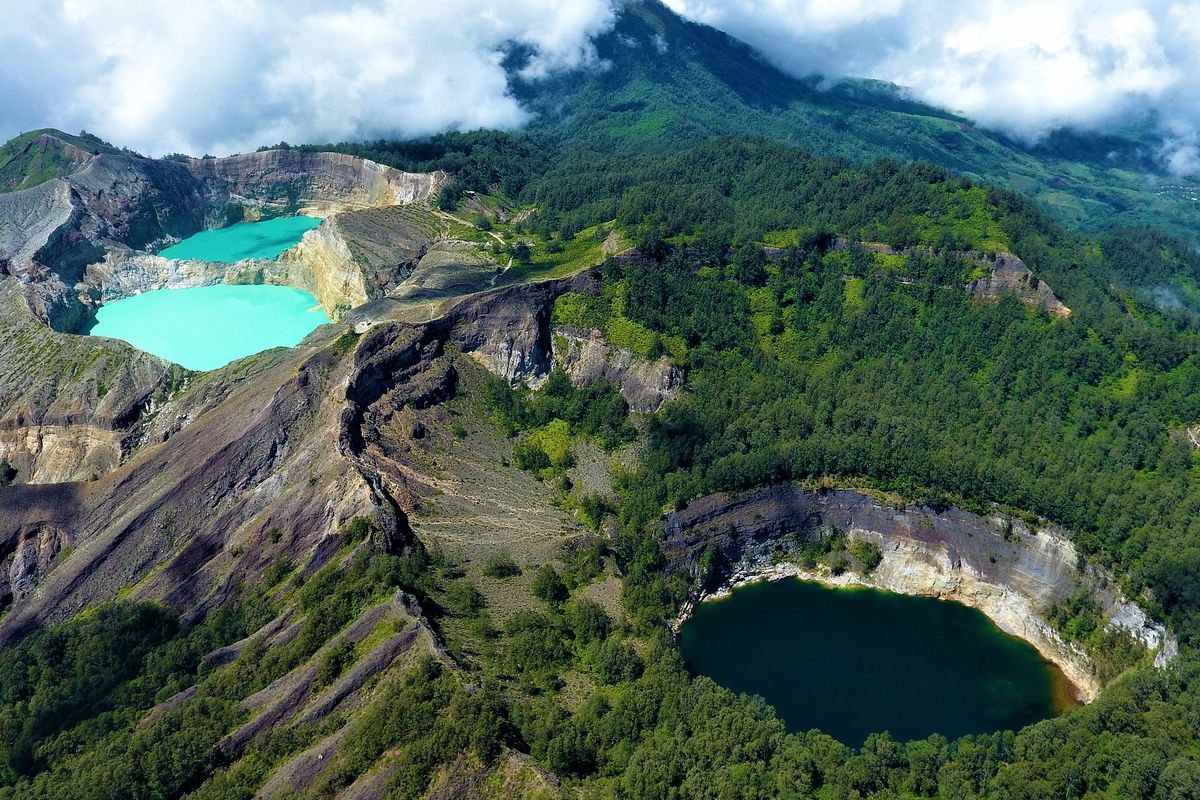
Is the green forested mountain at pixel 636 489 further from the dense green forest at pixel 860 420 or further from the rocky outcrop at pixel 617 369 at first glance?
the rocky outcrop at pixel 617 369

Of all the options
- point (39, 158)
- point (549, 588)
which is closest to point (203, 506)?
point (549, 588)

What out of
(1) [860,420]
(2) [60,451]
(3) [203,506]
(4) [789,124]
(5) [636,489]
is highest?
(4) [789,124]

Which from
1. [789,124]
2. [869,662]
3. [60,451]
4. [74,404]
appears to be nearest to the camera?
[869,662]

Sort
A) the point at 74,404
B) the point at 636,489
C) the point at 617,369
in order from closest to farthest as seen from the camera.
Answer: the point at 74,404 → the point at 636,489 → the point at 617,369

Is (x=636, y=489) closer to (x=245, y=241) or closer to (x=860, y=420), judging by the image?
(x=860, y=420)

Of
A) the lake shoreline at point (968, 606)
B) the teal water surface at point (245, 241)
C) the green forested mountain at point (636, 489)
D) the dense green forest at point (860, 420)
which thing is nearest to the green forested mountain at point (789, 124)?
the teal water surface at point (245, 241)

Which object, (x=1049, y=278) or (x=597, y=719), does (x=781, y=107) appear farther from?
(x=597, y=719)

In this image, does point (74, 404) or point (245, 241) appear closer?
point (74, 404)
